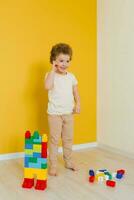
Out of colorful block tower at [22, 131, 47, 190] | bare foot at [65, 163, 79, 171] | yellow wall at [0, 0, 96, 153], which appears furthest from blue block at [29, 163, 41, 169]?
yellow wall at [0, 0, 96, 153]

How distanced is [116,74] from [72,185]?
3.60 ft

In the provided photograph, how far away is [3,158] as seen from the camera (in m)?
2.24

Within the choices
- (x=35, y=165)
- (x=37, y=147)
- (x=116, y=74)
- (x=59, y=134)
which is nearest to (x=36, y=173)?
(x=35, y=165)

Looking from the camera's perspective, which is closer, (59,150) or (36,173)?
(36,173)

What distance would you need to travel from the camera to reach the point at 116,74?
96.4 inches

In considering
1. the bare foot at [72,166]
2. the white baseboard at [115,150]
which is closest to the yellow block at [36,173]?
the bare foot at [72,166]

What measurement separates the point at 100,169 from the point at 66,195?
1.68ft

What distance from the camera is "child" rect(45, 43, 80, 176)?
74.7 inches

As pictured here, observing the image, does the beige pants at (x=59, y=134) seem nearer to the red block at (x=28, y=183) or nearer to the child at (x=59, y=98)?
the child at (x=59, y=98)

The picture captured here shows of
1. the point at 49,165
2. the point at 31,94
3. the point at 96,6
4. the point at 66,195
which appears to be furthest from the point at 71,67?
the point at 66,195

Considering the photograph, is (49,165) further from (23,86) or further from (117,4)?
(117,4)

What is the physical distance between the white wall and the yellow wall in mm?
150

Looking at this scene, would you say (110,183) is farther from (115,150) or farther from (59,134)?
(115,150)

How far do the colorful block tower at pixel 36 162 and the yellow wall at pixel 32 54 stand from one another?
59 cm
